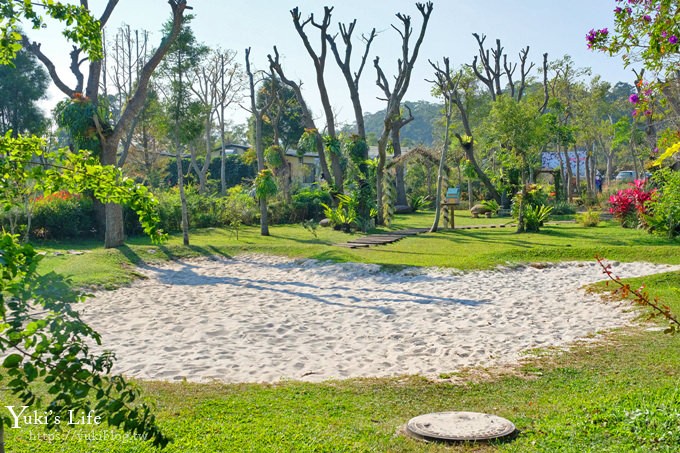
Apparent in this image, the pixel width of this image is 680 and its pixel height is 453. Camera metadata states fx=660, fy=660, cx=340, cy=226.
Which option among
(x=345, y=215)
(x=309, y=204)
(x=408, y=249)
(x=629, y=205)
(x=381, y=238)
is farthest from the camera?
(x=309, y=204)

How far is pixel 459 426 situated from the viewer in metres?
4.95

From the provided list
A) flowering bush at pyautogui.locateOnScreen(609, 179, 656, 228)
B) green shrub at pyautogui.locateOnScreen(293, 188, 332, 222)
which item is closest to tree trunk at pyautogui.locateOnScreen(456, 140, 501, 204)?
green shrub at pyautogui.locateOnScreen(293, 188, 332, 222)

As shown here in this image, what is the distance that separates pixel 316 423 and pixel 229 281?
356 inches

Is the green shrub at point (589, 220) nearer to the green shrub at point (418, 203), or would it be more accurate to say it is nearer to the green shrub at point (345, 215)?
the green shrub at point (345, 215)

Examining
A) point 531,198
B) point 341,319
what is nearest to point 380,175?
point 531,198

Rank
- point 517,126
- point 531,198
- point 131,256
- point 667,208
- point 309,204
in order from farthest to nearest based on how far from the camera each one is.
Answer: point 517,126 < point 309,204 < point 531,198 < point 667,208 < point 131,256

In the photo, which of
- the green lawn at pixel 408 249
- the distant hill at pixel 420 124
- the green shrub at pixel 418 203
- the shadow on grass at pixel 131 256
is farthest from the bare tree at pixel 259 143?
the distant hill at pixel 420 124

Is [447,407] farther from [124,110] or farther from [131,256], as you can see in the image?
[124,110]

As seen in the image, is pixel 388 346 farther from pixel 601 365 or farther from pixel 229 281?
pixel 229 281

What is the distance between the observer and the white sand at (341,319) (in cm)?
746

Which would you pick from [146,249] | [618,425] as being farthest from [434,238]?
[618,425]

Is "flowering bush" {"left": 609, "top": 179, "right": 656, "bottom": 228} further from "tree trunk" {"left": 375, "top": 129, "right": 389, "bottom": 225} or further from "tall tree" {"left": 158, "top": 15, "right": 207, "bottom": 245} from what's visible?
"tall tree" {"left": 158, "top": 15, "right": 207, "bottom": 245}

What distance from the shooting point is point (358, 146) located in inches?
1041

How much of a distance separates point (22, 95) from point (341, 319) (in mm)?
31566
